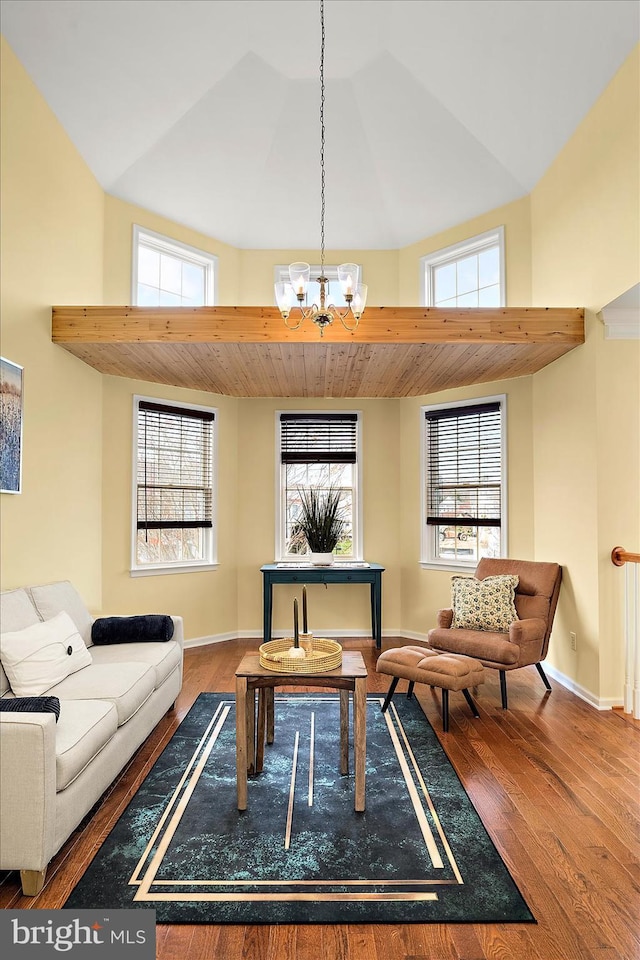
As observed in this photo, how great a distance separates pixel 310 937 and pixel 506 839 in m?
1.01

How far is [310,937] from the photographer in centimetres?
200

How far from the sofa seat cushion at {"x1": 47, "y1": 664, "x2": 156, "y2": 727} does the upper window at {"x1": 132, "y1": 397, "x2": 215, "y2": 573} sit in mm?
2144

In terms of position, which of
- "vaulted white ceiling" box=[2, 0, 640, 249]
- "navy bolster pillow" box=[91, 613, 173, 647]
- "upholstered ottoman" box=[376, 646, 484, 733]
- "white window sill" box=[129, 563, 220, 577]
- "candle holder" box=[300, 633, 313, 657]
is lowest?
"upholstered ottoman" box=[376, 646, 484, 733]

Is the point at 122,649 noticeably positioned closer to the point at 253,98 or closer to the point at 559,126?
the point at 253,98

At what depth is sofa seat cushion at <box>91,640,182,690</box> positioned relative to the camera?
3746 mm

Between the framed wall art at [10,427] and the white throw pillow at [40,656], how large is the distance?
35.3 inches

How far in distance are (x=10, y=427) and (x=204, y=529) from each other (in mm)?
2741

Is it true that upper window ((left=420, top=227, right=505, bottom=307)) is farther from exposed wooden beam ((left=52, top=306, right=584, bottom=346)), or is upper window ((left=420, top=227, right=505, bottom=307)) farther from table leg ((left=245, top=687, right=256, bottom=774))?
table leg ((left=245, top=687, right=256, bottom=774))

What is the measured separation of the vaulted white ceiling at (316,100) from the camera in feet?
13.2

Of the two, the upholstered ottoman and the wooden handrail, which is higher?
the wooden handrail

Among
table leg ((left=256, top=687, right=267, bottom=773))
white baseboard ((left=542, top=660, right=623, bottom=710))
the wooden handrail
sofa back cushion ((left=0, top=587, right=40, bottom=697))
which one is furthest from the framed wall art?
white baseboard ((left=542, top=660, right=623, bottom=710))

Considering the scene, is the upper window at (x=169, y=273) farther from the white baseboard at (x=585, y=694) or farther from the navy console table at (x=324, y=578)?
the white baseboard at (x=585, y=694)

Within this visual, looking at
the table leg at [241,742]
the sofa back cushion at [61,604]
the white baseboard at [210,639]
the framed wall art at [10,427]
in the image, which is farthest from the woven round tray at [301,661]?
the white baseboard at [210,639]

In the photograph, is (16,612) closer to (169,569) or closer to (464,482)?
(169,569)
